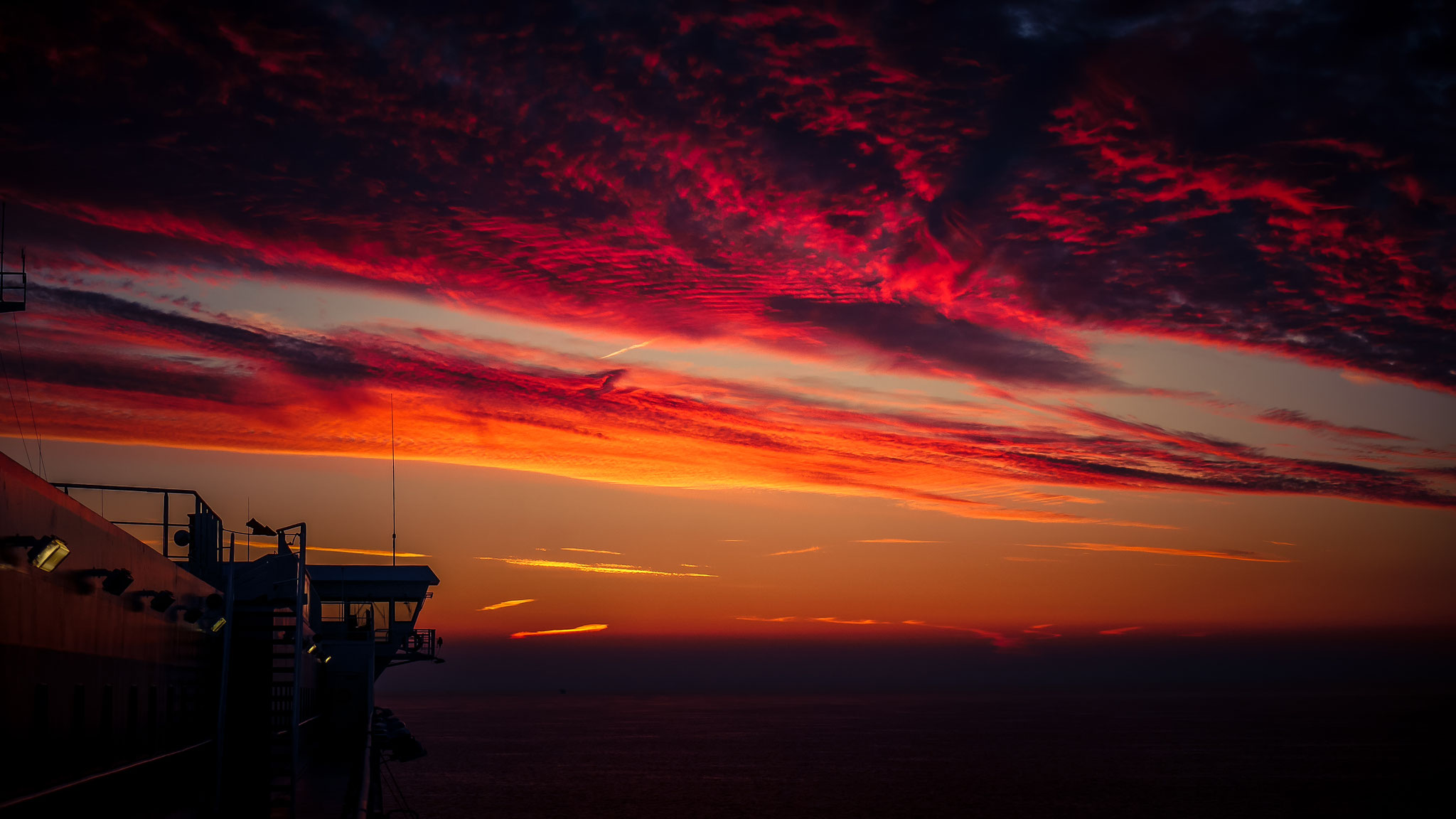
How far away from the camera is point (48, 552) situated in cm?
1052

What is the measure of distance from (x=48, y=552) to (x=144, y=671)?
629 centimetres

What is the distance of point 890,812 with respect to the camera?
75.7m

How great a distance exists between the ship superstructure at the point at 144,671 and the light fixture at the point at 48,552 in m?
0.02

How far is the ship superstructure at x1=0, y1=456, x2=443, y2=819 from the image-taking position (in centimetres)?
1064

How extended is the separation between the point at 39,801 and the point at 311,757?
34.4 meters

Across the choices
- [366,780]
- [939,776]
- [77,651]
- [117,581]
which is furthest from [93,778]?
[939,776]

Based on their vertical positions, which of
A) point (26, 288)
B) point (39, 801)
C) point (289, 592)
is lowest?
point (39, 801)

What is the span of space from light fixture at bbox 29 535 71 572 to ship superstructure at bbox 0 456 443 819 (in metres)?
0.02

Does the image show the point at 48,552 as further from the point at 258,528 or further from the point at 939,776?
the point at 939,776

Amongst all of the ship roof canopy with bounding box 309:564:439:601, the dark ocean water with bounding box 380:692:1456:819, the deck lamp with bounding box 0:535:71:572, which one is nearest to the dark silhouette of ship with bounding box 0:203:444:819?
the deck lamp with bounding box 0:535:71:572

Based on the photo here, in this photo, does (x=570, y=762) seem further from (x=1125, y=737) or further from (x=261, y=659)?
(x=261, y=659)

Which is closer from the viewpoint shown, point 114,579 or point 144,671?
point 114,579

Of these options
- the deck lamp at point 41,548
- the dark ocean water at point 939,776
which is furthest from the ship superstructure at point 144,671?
the dark ocean water at point 939,776

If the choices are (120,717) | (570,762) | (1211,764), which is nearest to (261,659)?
(120,717)
